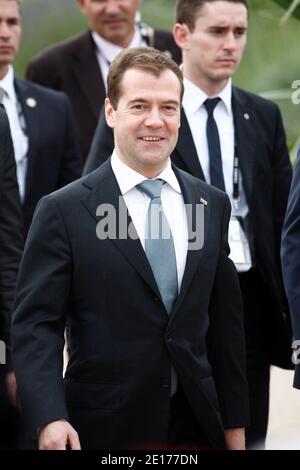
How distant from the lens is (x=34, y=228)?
5066mm

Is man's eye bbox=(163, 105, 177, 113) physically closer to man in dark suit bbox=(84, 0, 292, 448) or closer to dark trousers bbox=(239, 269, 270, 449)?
man in dark suit bbox=(84, 0, 292, 448)

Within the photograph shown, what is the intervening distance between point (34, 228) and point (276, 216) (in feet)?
5.70

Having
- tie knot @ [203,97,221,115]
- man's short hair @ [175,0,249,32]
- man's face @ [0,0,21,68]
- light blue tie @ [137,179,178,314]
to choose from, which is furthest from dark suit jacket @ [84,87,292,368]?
light blue tie @ [137,179,178,314]

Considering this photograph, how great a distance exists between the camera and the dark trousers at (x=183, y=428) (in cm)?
517

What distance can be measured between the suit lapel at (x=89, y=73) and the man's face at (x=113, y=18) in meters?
0.14

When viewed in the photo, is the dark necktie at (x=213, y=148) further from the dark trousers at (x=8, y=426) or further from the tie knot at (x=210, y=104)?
the dark trousers at (x=8, y=426)

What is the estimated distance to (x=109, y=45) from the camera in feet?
25.9

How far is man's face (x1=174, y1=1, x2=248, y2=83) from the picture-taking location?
6461 mm

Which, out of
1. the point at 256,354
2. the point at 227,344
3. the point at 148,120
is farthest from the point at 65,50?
the point at 227,344

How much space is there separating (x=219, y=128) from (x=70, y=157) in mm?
849

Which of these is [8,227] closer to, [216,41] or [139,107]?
[139,107]

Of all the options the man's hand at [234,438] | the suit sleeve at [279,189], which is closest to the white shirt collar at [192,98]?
the suit sleeve at [279,189]

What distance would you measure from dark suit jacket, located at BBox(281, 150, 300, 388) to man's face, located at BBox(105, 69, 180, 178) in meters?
0.57
